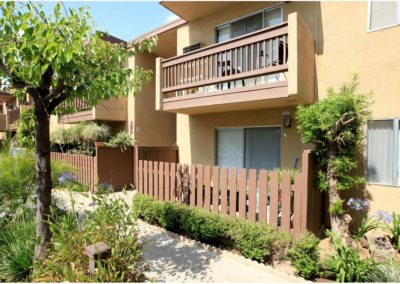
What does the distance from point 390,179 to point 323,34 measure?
12.8ft

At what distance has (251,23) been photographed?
25.8ft

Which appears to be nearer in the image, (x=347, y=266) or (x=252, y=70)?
(x=347, y=266)

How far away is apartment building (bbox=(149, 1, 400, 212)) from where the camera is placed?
549 cm

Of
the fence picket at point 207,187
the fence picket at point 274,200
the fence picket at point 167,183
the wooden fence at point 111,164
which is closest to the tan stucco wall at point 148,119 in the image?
the wooden fence at point 111,164

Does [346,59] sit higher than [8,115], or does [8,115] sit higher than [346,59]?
[346,59]

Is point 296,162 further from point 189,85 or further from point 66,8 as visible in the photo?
point 66,8

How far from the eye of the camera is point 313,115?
5.15 m

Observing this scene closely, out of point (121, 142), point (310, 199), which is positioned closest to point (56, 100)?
point (310, 199)

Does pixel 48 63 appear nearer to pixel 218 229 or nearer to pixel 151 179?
pixel 218 229

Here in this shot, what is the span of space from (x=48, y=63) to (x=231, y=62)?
486 cm

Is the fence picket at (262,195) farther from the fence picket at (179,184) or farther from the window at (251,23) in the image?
the window at (251,23)

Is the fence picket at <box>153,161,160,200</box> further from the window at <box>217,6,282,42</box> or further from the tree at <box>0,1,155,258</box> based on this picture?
the window at <box>217,6,282,42</box>

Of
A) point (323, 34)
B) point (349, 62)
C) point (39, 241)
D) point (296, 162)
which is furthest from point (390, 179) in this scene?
point (39, 241)

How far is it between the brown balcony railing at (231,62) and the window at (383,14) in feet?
6.54
